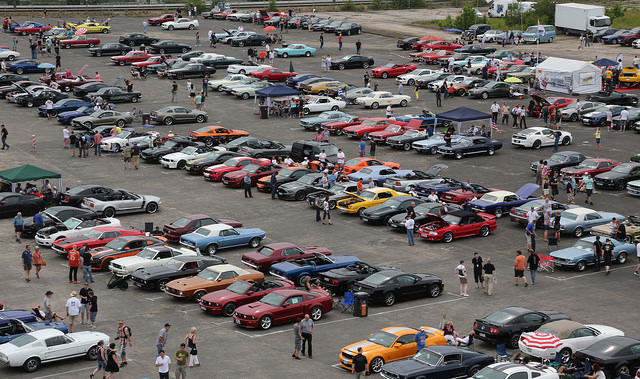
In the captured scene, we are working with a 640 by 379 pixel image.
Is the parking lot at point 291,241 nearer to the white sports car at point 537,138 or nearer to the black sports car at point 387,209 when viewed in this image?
the white sports car at point 537,138

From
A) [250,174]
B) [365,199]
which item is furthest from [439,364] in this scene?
[250,174]

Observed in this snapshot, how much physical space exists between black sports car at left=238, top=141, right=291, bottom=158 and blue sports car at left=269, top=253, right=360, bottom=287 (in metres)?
17.5

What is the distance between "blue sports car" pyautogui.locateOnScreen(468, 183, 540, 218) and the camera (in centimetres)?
4257

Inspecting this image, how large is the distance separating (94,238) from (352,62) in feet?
147

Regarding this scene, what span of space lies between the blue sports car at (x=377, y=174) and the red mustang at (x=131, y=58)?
116 ft

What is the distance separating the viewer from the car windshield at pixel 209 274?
1278 inches

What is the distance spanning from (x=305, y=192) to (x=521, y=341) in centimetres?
2020

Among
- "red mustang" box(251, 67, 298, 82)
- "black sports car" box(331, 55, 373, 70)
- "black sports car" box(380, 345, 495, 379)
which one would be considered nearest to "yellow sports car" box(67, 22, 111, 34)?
"red mustang" box(251, 67, 298, 82)

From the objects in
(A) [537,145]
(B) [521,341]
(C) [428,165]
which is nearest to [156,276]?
(B) [521,341]

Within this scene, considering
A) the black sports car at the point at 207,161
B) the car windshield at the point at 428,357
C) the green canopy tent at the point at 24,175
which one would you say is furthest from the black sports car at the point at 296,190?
the car windshield at the point at 428,357

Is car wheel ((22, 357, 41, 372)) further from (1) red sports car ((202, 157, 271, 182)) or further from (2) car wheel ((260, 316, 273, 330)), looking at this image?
(1) red sports car ((202, 157, 271, 182))

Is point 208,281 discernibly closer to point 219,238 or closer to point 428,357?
point 219,238

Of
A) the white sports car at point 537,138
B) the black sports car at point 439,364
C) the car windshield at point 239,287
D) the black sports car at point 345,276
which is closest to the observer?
the black sports car at point 439,364

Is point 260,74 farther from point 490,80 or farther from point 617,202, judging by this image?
point 617,202
